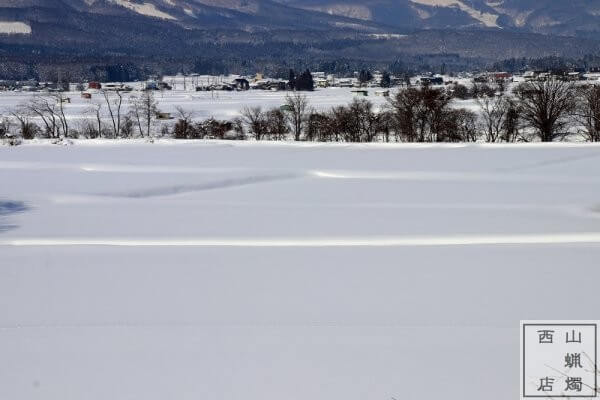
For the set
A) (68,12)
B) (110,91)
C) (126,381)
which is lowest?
(126,381)

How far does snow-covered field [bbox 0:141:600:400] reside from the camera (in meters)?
4.24

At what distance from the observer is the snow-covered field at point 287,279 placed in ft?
13.9

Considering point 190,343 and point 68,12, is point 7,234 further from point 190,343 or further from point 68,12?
point 68,12

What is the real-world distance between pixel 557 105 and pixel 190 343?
744 inches

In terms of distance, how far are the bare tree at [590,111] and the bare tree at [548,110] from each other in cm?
55

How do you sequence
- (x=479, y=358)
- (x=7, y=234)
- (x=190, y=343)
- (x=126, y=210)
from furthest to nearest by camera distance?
1. (x=126, y=210)
2. (x=7, y=234)
3. (x=190, y=343)
4. (x=479, y=358)

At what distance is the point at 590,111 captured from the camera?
72.6 ft

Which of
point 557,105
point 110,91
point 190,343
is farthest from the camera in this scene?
point 110,91

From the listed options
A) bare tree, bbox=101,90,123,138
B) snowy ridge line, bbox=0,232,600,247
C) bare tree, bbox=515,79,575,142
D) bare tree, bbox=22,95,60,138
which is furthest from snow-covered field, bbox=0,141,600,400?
bare tree, bbox=101,90,123,138

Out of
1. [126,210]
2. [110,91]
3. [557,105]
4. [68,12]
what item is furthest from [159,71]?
[126,210]

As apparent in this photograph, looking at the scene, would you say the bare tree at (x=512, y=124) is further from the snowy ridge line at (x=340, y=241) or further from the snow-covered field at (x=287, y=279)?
the snowy ridge line at (x=340, y=241)

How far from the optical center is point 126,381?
4.15 metres

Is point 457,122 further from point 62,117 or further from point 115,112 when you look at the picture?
point 115,112

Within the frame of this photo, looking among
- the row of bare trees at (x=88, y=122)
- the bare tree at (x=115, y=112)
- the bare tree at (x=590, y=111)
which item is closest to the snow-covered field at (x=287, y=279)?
the bare tree at (x=590, y=111)
